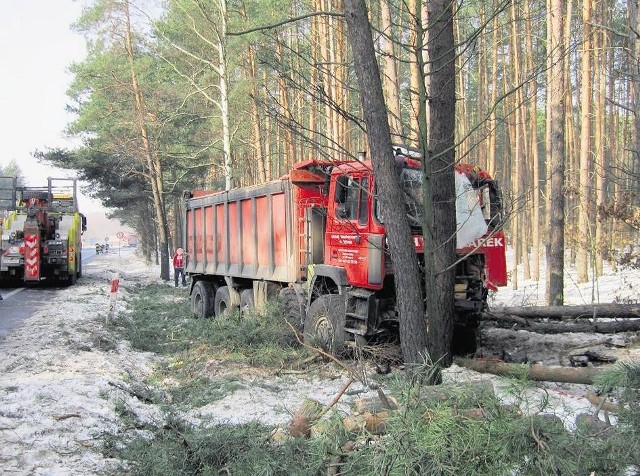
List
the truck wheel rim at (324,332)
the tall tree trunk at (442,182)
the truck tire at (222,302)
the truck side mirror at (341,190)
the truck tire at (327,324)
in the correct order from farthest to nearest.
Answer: the truck tire at (222,302)
the truck side mirror at (341,190)
the truck wheel rim at (324,332)
the truck tire at (327,324)
the tall tree trunk at (442,182)

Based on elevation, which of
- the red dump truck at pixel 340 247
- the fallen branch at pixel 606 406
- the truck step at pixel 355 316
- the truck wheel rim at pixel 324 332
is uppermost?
the red dump truck at pixel 340 247

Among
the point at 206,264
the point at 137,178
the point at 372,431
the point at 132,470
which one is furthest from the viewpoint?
the point at 137,178

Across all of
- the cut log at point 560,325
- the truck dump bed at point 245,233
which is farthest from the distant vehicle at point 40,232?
the cut log at point 560,325

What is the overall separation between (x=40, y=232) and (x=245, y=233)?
10496 millimetres

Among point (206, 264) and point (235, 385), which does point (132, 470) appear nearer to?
point (235, 385)

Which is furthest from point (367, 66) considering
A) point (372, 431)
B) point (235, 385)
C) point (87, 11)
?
point (87, 11)

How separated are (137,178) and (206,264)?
2281 cm

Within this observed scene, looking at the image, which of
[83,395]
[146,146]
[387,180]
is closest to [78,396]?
[83,395]

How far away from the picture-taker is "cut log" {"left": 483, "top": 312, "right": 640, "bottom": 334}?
8.44 meters

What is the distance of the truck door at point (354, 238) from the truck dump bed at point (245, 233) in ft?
3.76

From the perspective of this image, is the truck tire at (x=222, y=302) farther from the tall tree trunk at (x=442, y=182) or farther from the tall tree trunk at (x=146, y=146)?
the tall tree trunk at (x=146, y=146)

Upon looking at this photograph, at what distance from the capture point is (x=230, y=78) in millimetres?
21969

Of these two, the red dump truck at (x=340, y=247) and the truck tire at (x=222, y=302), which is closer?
the red dump truck at (x=340, y=247)

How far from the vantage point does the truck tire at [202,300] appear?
43.8 ft
